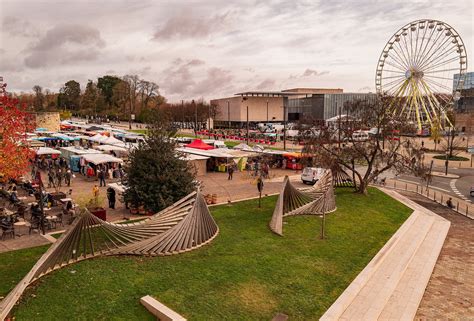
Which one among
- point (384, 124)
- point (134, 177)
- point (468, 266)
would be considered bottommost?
point (468, 266)

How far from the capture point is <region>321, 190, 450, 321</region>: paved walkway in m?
9.91

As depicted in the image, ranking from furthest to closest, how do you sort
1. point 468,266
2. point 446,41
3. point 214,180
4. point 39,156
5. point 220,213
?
point 446,41, point 39,156, point 214,180, point 220,213, point 468,266

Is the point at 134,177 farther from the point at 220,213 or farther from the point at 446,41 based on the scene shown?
the point at 446,41

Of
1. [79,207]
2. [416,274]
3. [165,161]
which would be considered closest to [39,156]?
[79,207]

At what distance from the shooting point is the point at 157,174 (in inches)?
648

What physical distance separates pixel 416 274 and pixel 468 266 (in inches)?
111

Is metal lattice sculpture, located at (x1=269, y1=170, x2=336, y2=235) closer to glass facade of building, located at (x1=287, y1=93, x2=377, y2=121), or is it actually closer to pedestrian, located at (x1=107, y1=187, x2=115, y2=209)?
pedestrian, located at (x1=107, y1=187, x2=115, y2=209)

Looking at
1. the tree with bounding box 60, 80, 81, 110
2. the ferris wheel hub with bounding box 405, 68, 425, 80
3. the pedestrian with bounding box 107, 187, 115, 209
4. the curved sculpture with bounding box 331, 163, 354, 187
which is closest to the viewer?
the pedestrian with bounding box 107, 187, 115, 209

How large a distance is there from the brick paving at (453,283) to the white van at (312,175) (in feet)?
33.1

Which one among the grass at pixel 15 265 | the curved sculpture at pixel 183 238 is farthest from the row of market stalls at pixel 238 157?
the grass at pixel 15 265

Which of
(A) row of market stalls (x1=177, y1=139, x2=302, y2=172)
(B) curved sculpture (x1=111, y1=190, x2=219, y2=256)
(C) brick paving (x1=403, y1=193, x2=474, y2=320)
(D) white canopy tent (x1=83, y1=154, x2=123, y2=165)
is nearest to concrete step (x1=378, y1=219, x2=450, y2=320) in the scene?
(C) brick paving (x1=403, y1=193, x2=474, y2=320)

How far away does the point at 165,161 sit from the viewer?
16672 millimetres

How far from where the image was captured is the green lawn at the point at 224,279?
357 inches

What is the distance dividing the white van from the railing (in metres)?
6.36
